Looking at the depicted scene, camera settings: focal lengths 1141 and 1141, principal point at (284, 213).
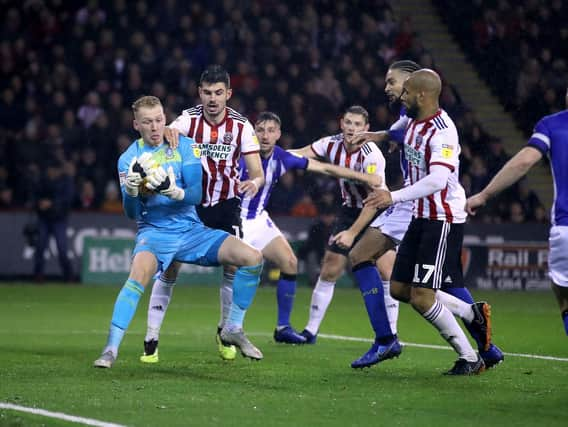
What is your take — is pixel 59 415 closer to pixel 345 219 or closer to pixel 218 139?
pixel 218 139

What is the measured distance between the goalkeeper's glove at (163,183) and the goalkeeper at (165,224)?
15 millimetres

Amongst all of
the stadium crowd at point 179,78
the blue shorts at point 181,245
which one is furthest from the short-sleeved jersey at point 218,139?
the stadium crowd at point 179,78

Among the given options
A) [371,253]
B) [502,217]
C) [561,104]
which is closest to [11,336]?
[371,253]

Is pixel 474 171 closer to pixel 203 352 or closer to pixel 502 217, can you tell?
pixel 502 217

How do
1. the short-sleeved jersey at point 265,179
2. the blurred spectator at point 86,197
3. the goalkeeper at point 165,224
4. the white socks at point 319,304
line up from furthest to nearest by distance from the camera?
the blurred spectator at point 86,197 < the white socks at point 319,304 < the short-sleeved jersey at point 265,179 < the goalkeeper at point 165,224

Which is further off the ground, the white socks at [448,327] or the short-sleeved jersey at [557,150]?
the short-sleeved jersey at [557,150]

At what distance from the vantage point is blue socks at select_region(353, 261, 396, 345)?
9023 mm

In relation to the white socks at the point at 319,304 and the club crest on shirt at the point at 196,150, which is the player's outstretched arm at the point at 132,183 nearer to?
the club crest on shirt at the point at 196,150

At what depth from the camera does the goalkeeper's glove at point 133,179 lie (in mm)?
8164

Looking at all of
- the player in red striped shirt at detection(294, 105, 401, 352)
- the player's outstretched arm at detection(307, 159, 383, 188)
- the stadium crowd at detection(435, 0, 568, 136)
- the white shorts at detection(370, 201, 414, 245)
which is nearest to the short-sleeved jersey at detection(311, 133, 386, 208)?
the player in red striped shirt at detection(294, 105, 401, 352)

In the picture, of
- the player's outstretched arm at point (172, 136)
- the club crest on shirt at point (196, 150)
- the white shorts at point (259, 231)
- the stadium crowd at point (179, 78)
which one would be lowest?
the white shorts at point (259, 231)

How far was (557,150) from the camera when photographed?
6.74 meters

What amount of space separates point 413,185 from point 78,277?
12132mm

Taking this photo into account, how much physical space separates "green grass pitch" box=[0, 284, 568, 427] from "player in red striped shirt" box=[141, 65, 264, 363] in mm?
368
